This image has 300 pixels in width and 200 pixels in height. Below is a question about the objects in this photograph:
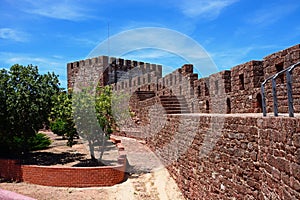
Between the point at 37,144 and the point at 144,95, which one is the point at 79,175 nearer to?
the point at 144,95

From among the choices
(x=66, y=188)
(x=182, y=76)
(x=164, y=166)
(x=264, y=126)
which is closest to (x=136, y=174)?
(x=164, y=166)

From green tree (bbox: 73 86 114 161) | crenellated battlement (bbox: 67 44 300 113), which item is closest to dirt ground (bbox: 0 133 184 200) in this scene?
green tree (bbox: 73 86 114 161)

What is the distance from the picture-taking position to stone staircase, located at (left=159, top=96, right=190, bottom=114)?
37.3 feet

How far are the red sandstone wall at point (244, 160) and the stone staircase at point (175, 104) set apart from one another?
9.01 ft

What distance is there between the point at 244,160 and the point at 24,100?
32.2 feet

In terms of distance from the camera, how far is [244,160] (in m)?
4.92

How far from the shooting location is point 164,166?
1109cm

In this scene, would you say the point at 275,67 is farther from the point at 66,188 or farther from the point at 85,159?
the point at 85,159

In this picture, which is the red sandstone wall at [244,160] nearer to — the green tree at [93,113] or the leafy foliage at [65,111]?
the green tree at [93,113]

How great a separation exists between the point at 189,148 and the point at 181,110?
3.48 m

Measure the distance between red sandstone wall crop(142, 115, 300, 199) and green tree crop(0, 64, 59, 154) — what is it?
683 cm

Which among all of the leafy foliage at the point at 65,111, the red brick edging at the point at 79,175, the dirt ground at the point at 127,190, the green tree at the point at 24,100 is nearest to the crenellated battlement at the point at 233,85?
the dirt ground at the point at 127,190

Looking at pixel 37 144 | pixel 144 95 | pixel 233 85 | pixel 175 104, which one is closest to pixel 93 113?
pixel 175 104

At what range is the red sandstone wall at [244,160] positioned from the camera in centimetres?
346
